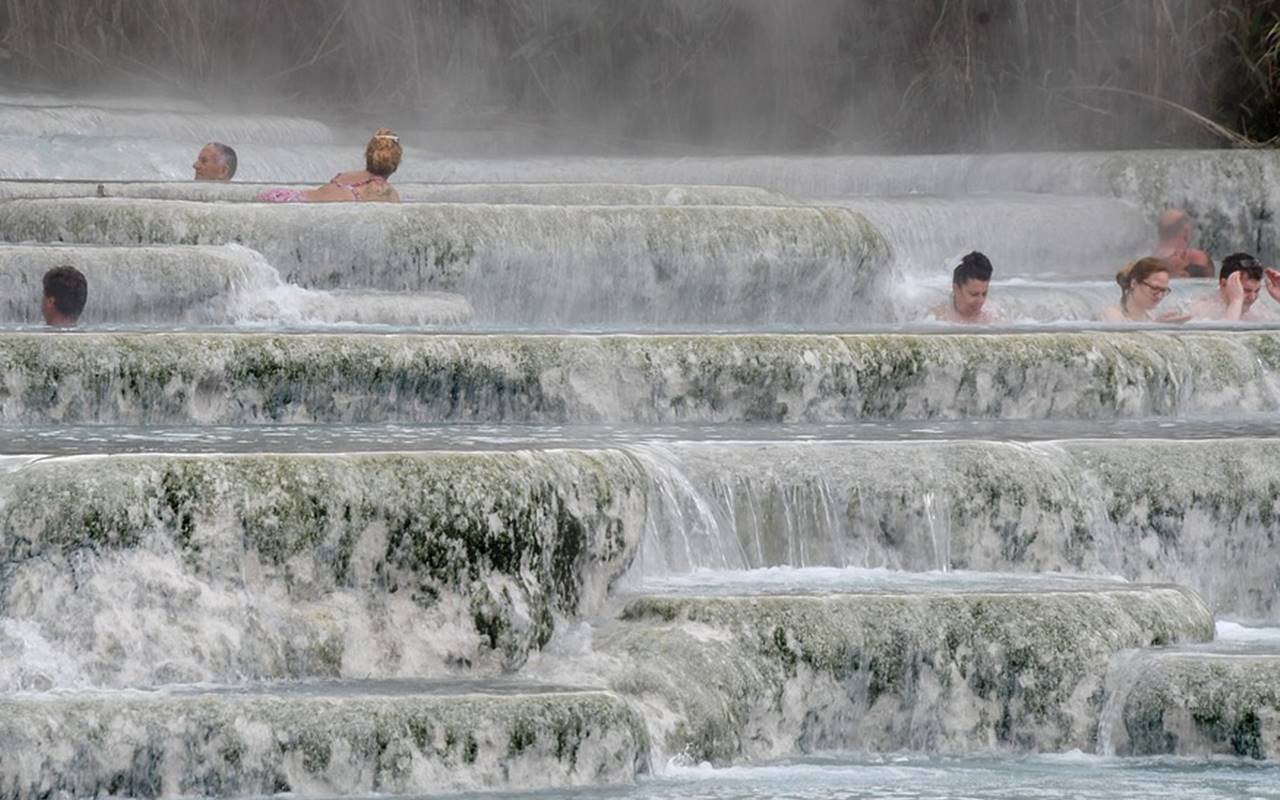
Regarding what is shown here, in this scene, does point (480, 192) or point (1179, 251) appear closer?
point (480, 192)

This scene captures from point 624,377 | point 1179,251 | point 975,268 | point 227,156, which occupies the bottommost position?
point 624,377

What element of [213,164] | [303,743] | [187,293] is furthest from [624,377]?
[213,164]

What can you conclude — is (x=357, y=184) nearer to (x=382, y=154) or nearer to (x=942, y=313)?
(x=382, y=154)

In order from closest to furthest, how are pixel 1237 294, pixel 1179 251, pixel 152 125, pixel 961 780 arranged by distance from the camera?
pixel 961 780
pixel 1237 294
pixel 1179 251
pixel 152 125

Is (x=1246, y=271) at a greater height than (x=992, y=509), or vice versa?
Result: (x=1246, y=271)

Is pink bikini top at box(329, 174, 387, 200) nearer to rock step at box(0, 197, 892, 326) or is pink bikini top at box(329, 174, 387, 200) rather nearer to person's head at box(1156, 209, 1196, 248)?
rock step at box(0, 197, 892, 326)

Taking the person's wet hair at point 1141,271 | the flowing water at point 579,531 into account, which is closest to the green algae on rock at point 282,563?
the flowing water at point 579,531

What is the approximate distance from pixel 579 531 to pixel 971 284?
5.11m

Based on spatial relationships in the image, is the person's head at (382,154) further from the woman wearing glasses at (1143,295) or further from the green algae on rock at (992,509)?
the green algae on rock at (992,509)

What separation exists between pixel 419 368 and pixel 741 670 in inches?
102

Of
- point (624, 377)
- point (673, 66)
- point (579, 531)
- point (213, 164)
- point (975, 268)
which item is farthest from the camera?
point (673, 66)

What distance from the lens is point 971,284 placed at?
11.4 metres

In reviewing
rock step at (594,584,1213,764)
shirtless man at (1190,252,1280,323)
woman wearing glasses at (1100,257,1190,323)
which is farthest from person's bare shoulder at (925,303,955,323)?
rock step at (594,584,1213,764)

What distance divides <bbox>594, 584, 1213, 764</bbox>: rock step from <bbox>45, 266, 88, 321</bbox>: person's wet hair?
3698 millimetres
